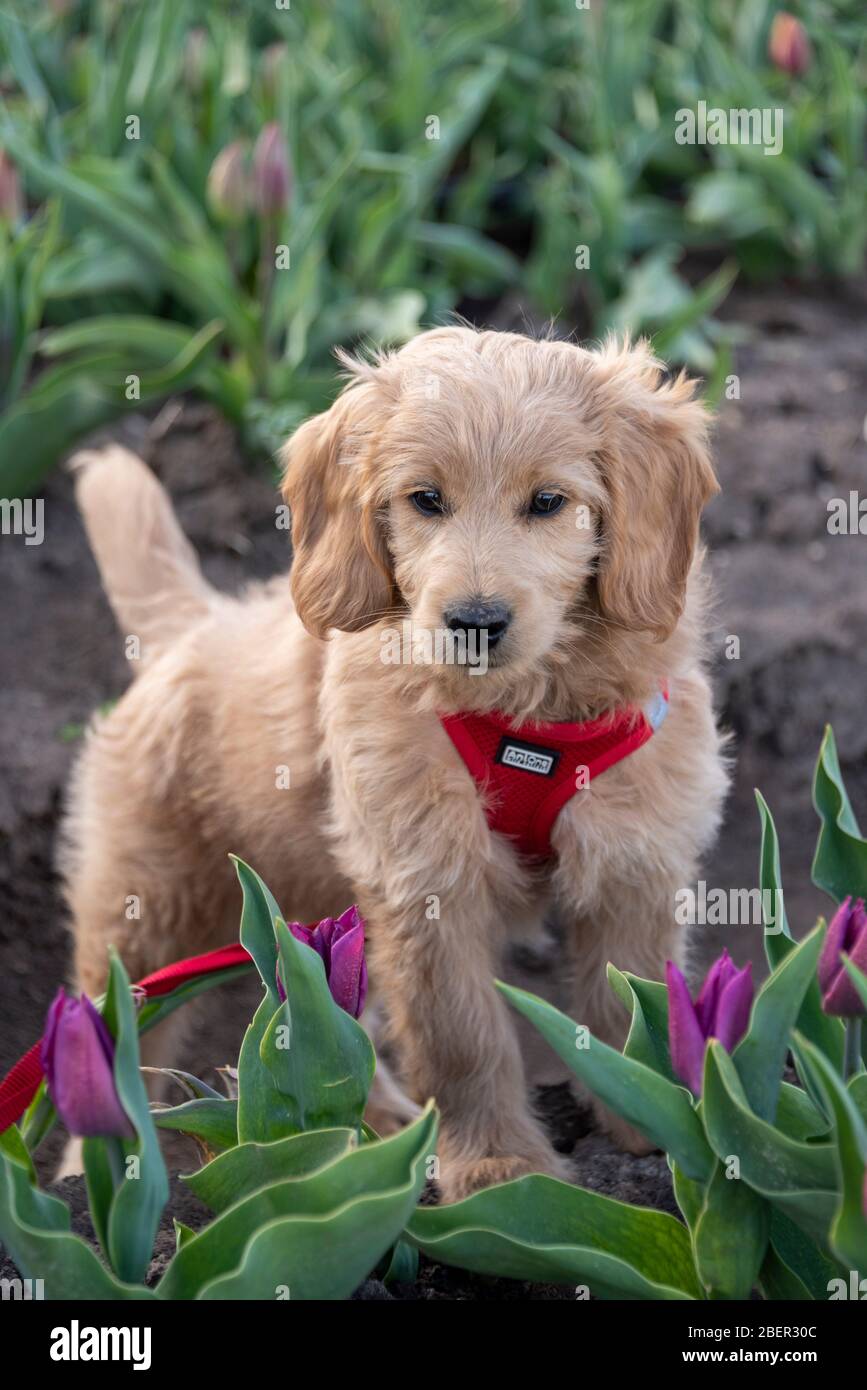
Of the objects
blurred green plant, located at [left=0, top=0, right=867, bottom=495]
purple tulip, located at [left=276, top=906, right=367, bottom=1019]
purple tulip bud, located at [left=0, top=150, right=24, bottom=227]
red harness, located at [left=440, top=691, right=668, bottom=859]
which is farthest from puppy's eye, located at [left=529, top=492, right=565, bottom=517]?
purple tulip bud, located at [left=0, top=150, right=24, bottom=227]

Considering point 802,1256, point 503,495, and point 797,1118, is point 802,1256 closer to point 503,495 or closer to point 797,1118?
point 797,1118

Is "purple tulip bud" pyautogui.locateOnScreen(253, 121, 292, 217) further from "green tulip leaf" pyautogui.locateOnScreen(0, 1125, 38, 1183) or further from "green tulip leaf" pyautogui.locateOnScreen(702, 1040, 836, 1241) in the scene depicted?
"green tulip leaf" pyautogui.locateOnScreen(702, 1040, 836, 1241)

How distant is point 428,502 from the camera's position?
230 centimetres

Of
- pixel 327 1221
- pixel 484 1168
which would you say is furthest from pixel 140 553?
pixel 327 1221

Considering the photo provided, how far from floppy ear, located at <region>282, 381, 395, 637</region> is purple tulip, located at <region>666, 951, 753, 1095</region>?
893mm

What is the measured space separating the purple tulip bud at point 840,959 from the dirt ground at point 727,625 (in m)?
1.41

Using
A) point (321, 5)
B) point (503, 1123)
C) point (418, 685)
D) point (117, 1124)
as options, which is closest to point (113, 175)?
point (321, 5)

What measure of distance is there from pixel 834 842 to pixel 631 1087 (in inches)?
21.9

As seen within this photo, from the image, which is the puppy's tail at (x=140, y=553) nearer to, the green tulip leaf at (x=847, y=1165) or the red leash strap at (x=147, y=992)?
the red leash strap at (x=147, y=992)

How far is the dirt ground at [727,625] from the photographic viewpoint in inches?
157

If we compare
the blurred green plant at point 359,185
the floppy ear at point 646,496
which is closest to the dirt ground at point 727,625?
the blurred green plant at point 359,185

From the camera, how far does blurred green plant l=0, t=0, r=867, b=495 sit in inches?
189

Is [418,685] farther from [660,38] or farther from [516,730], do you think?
[660,38]
